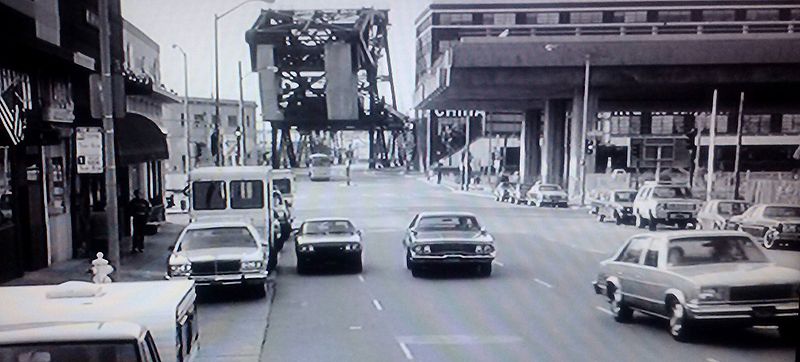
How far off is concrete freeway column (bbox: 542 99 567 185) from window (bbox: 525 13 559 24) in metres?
19.5

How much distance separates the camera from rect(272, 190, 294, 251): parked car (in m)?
17.8

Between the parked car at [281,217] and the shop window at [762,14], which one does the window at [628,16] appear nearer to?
the shop window at [762,14]

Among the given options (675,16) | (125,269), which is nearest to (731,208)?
(675,16)

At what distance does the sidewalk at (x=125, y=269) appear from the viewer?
35.9 feet

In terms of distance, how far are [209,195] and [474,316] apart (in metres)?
6.58

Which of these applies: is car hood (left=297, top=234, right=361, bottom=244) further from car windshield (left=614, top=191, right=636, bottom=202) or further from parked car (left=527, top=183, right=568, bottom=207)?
parked car (left=527, top=183, right=568, bottom=207)

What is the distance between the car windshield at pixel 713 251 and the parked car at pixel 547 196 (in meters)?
22.6

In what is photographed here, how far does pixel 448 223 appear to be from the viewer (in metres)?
14.8

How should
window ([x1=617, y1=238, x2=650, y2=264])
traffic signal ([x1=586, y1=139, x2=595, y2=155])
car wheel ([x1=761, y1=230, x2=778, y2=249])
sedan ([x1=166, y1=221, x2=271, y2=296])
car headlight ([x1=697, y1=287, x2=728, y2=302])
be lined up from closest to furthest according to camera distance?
car headlight ([x1=697, y1=287, x2=728, y2=302]) → car wheel ([x1=761, y1=230, x2=778, y2=249]) → window ([x1=617, y1=238, x2=650, y2=264]) → sedan ([x1=166, y1=221, x2=271, y2=296]) → traffic signal ([x1=586, y1=139, x2=595, y2=155])

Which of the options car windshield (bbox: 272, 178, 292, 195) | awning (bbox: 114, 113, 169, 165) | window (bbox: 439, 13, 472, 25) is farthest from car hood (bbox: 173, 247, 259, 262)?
window (bbox: 439, 13, 472, 25)

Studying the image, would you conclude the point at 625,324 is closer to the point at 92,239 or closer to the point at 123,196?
the point at 92,239

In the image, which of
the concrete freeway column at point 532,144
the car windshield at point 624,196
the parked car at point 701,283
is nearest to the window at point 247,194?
the parked car at point 701,283

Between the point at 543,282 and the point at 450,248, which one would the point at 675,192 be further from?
the point at 450,248

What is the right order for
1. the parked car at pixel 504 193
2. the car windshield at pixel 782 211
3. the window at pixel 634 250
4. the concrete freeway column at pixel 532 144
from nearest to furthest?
A: 1. the car windshield at pixel 782 211
2. the window at pixel 634 250
3. the parked car at pixel 504 193
4. the concrete freeway column at pixel 532 144
